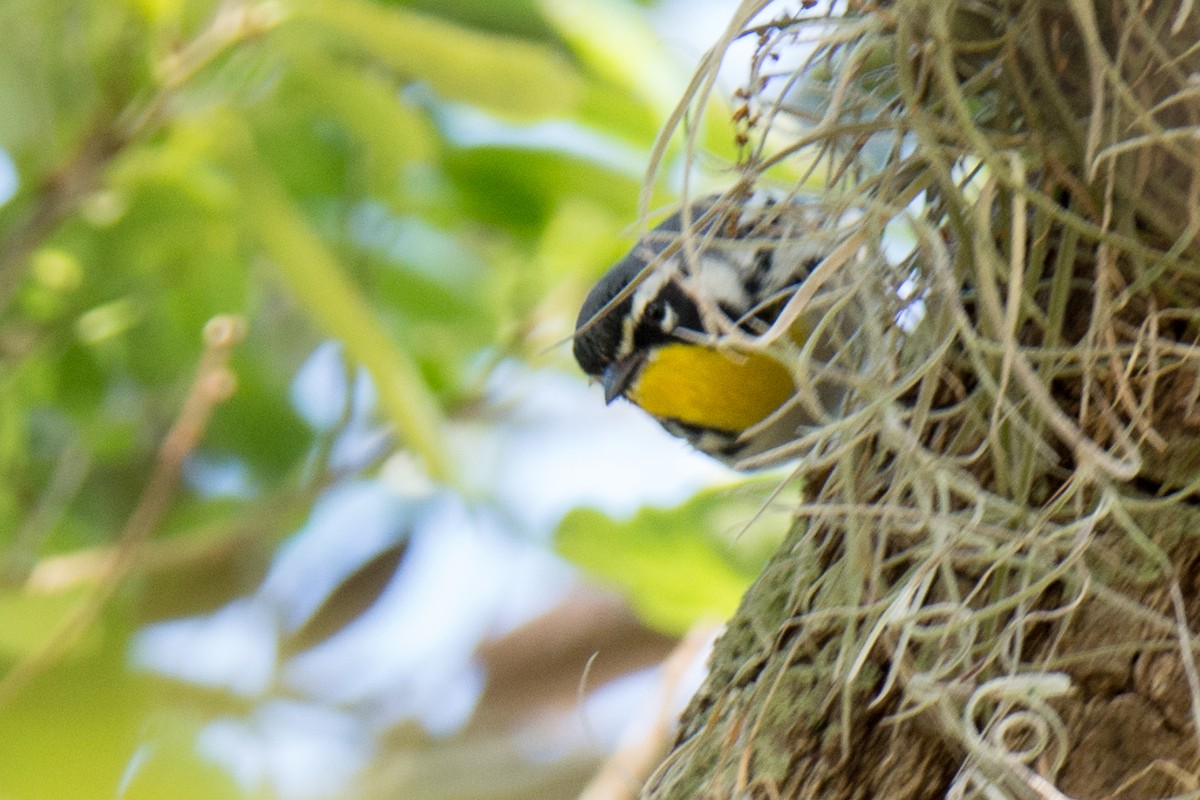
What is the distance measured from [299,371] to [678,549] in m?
0.74

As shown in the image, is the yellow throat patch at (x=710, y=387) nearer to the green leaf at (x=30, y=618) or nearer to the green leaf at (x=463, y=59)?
the green leaf at (x=463, y=59)

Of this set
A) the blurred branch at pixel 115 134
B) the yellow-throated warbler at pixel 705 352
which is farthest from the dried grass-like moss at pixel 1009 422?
the blurred branch at pixel 115 134

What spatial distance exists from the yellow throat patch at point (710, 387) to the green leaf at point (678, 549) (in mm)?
113

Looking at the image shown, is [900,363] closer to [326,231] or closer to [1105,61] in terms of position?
[1105,61]

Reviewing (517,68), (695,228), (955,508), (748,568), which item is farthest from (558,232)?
(955,508)

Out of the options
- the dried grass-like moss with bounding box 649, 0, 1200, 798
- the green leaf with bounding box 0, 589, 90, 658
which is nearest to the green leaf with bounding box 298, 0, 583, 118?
the dried grass-like moss with bounding box 649, 0, 1200, 798

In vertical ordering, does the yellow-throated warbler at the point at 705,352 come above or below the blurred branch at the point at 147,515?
above

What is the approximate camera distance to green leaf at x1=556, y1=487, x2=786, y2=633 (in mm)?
1299

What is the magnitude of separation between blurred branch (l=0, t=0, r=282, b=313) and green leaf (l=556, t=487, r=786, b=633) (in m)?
0.59

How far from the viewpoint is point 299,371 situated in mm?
1860

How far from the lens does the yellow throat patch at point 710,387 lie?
1.37 m

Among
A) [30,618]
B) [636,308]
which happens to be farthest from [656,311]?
[30,618]

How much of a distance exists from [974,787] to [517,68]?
0.84m

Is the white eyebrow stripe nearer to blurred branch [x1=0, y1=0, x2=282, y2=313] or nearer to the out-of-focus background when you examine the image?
the out-of-focus background
